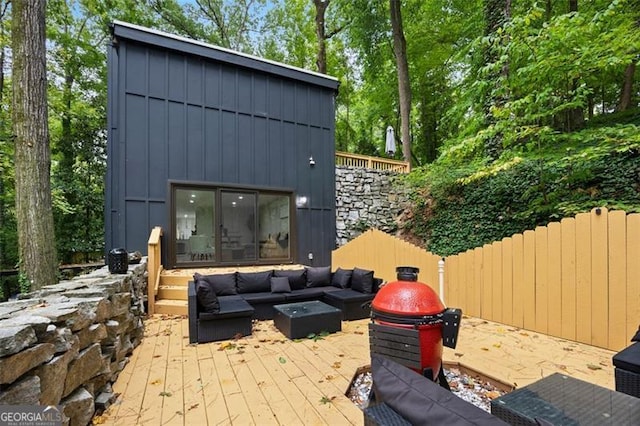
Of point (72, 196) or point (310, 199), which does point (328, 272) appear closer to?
point (310, 199)

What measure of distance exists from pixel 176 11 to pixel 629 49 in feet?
48.9

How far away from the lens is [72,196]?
983 cm

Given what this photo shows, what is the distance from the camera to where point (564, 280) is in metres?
3.91

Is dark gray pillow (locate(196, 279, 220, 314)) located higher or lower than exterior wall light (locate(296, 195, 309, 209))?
lower

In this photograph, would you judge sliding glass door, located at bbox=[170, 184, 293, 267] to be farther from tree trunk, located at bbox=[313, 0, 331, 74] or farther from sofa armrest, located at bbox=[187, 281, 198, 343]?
tree trunk, located at bbox=[313, 0, 331, 74]

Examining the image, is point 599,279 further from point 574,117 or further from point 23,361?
point 574,117

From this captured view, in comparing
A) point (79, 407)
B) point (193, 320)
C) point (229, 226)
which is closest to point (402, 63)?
point (229, 226)

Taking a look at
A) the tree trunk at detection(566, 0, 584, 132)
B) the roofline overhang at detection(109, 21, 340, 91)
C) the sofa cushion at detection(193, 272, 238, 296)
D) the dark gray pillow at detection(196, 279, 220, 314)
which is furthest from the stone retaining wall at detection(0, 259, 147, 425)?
the tree trunk at detection(566, 0, 584, 132)

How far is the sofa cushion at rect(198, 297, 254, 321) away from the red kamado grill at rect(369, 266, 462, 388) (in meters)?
2.29

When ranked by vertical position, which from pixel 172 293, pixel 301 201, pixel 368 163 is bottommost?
pixel 172 293

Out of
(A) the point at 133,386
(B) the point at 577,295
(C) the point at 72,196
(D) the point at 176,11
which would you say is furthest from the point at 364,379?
(D) the point at 176,11

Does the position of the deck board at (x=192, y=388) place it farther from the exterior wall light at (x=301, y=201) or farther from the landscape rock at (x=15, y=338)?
the exterior wall light at (x=301, y=201)

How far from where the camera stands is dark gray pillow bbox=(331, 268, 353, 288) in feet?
18.5

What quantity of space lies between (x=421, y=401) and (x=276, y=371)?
2234 millimetres
